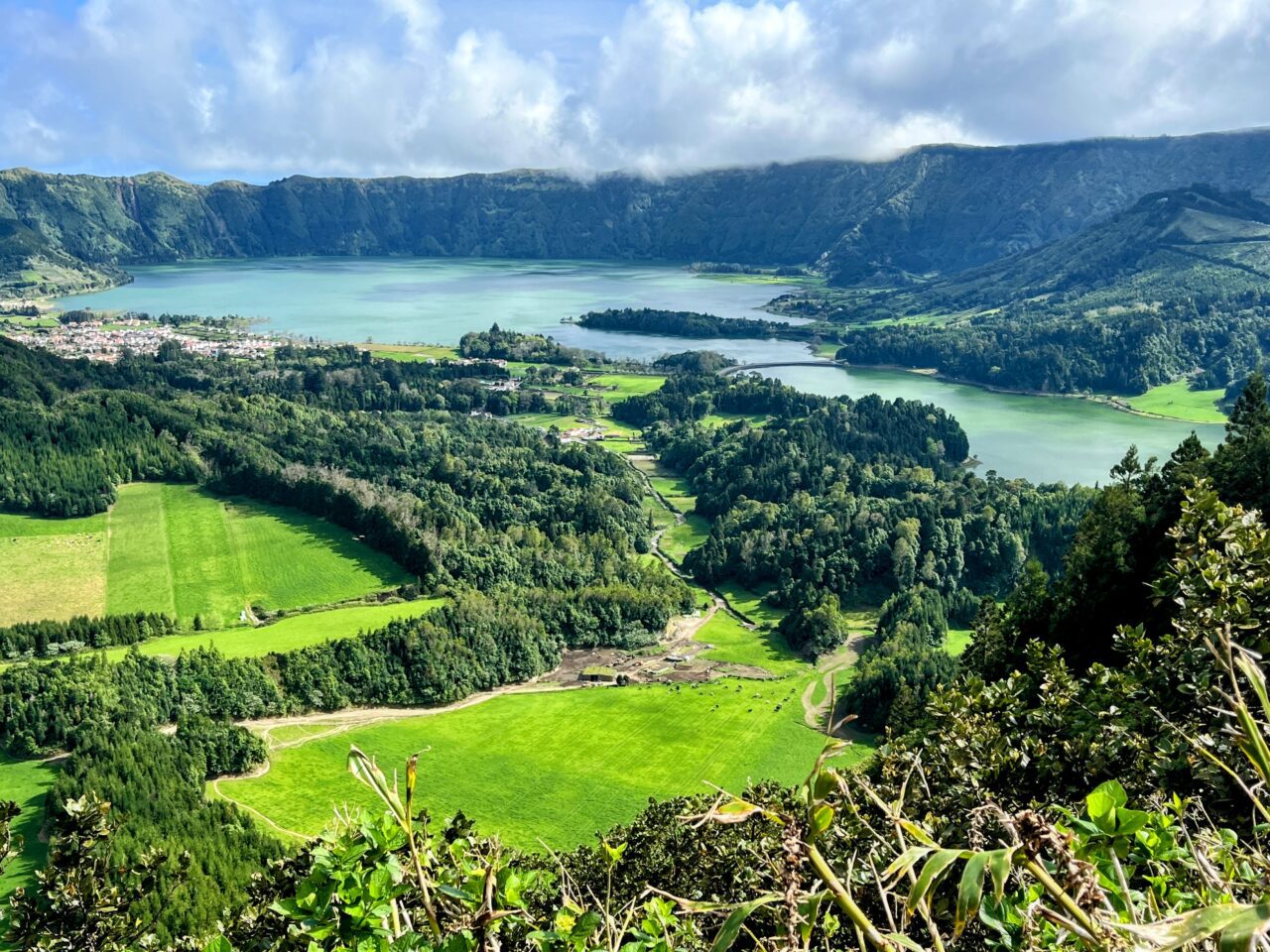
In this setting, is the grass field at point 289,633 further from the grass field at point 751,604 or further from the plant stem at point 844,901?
the plant stem at point 844,901

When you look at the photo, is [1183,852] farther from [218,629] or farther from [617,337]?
[617,337]

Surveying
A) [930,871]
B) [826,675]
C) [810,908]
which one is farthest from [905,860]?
[826,675]

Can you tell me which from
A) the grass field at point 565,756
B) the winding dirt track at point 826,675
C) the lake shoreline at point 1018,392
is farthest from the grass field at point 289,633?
the lake shoreline at point 1018,392

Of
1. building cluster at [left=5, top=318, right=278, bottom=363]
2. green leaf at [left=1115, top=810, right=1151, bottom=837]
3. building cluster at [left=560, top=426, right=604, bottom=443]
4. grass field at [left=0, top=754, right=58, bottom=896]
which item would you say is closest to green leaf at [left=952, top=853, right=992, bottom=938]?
green leaf at [left=1115, top=810, right=1151, bottom=837]

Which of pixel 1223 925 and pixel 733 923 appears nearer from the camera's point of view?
pixel 1223 925

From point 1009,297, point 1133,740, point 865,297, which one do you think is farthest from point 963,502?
point 865,297

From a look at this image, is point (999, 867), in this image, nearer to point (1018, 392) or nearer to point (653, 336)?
point (1018, 392)
